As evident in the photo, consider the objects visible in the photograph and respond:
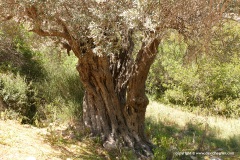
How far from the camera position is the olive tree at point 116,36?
502 centimetres

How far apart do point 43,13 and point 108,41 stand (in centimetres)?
132

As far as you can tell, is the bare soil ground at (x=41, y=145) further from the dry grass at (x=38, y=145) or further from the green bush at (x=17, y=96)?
the green bush at (x=17, y=96)

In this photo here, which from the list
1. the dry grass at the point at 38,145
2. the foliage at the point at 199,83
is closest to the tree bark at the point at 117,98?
the dry grass at the point at 38,145

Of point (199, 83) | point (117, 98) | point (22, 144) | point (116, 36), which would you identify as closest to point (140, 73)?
point (117, 98)

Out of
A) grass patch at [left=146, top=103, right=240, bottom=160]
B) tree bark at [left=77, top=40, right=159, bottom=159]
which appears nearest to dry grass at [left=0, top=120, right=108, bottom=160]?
tree bark at [left=77, top=40, right=159, bottom=159]

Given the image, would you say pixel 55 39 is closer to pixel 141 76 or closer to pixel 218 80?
pixel 141 76

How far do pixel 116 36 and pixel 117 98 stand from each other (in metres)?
1.78

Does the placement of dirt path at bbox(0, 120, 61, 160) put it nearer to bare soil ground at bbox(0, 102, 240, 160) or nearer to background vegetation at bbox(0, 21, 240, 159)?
bare soil ground at bbox(0, 102, 240, 160)

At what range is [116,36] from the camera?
5.53 meters

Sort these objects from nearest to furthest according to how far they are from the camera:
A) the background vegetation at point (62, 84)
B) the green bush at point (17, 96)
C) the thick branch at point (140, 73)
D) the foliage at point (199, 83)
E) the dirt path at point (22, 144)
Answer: the dirt path at point (22, 144), the thick branch at point (140, 73), the background vegetation at point (62, 84), the green bush at point (17, 96), the foliage at point (199, 83)

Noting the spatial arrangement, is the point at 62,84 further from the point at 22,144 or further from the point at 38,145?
the point at 22,144

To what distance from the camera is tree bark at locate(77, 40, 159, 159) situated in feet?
21.4

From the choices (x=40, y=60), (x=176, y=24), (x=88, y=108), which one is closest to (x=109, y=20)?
(x=176, y=24)

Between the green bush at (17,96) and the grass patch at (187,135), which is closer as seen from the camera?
the grass patch at (187,135)
